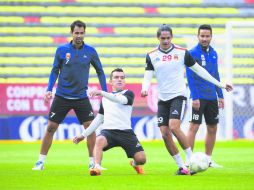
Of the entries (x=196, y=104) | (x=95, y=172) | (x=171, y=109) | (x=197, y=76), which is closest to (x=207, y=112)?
(x=196, y=104)

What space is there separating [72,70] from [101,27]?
13.5m

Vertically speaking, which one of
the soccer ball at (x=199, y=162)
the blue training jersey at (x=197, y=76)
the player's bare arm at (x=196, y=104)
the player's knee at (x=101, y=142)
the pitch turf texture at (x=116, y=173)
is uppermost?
the blue training jersey at (x=197, y=76)

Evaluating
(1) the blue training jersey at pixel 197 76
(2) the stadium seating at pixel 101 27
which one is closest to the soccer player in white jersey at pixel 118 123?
(1) the blue training jersey at pixel 197 76

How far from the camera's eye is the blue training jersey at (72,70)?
10.9 meters

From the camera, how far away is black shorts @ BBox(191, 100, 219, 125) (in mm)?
11711

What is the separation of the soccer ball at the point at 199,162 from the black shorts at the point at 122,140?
0.86m

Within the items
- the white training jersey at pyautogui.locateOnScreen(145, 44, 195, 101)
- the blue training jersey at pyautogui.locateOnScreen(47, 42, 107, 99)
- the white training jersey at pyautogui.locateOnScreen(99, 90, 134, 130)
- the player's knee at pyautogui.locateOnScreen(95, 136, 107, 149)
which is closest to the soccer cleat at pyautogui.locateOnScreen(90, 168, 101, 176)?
the player's knee at pyautogui.locateOnScreen(95, 136, 107, 149)

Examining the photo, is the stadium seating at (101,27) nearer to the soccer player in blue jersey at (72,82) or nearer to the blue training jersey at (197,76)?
the blue training jersey at (197,76)

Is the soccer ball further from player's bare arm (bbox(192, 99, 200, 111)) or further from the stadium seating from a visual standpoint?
the stadium seating

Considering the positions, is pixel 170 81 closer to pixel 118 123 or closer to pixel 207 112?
pixel 118 123

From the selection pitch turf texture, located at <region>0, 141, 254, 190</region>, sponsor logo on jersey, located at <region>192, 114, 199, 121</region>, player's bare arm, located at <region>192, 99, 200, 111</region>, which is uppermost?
player's bare arm, located at <region>192, 99, 200, 111</region>

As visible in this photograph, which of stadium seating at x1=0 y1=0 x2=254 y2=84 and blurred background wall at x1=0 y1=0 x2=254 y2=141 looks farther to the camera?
stadium seating at x1=0 y1=0 x2=254 y2=84

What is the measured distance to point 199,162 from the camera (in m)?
9.63

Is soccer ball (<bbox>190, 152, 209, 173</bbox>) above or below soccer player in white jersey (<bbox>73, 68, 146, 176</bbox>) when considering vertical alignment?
below
